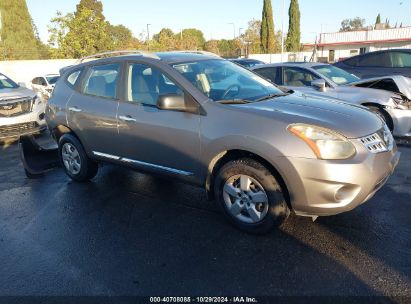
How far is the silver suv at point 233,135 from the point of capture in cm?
307

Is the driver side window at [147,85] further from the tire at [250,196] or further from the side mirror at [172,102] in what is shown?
the tire at [250,196]

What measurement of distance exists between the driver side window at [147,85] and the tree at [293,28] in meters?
50.9

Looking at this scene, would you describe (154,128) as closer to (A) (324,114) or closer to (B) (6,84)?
(A) (324,114)

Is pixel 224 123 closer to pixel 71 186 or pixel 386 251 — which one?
pixel 386 251

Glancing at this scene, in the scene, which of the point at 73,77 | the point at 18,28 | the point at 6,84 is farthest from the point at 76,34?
the point at 73,77

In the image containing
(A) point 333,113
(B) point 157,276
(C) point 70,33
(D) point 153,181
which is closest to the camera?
(B) point 157,276

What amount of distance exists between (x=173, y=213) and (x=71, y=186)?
6.31 feet

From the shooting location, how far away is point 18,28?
3647cm


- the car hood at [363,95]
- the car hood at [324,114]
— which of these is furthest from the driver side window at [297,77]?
the car hood at [324,114]

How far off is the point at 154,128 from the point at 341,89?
4.60m

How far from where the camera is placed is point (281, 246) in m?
3.30

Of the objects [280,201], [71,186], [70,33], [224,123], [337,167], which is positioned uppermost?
[70,33]

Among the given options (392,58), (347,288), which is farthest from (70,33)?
(347,288)

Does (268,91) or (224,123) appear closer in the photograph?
(224,123)
